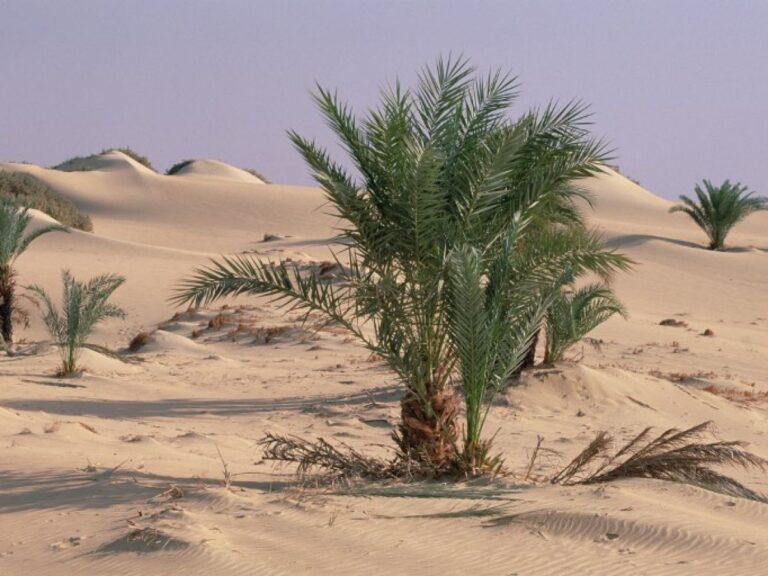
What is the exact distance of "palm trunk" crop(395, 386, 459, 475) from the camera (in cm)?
761

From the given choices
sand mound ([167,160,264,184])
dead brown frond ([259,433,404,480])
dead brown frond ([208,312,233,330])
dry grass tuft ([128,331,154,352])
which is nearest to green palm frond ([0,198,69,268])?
dry grass tuft ([128,331,154,352])

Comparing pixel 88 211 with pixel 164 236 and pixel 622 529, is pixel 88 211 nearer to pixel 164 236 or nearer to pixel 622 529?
pixel 164 236

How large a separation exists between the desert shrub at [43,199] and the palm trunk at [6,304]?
14.8 m

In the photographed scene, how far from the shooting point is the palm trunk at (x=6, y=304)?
691 inches

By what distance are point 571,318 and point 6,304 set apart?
963 cm

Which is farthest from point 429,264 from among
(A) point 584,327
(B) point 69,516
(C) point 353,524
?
(A) point 584,327

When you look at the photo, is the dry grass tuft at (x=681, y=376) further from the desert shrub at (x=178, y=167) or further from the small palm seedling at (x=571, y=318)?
the desert shrub at (x=178, y=167)

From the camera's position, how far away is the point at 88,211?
4634 cm

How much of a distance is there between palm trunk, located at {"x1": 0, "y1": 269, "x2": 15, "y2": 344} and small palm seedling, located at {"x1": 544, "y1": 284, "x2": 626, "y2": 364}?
30.0 ft

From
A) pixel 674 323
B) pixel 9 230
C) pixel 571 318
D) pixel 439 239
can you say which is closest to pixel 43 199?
pixel 9 230

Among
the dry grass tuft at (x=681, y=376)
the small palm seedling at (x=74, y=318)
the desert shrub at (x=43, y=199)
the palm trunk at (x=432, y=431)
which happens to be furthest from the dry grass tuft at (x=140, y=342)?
the desert shrub at (x=43, y=199)

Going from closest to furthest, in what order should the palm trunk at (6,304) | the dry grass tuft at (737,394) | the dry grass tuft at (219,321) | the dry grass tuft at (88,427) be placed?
the dry grass tuft at (88,427), the dry grass tuft at (737,394), the palm trunk at (6,304), the dry grass tuft at (219,321)

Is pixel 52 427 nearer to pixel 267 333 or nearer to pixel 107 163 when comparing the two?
pixel 267 333

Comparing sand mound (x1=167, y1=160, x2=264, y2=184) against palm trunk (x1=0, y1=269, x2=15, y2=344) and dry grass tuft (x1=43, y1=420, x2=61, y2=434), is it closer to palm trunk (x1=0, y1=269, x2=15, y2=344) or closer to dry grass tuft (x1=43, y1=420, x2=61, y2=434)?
palm trunk (x1=0, y1=269, x2=15, y2=344)
